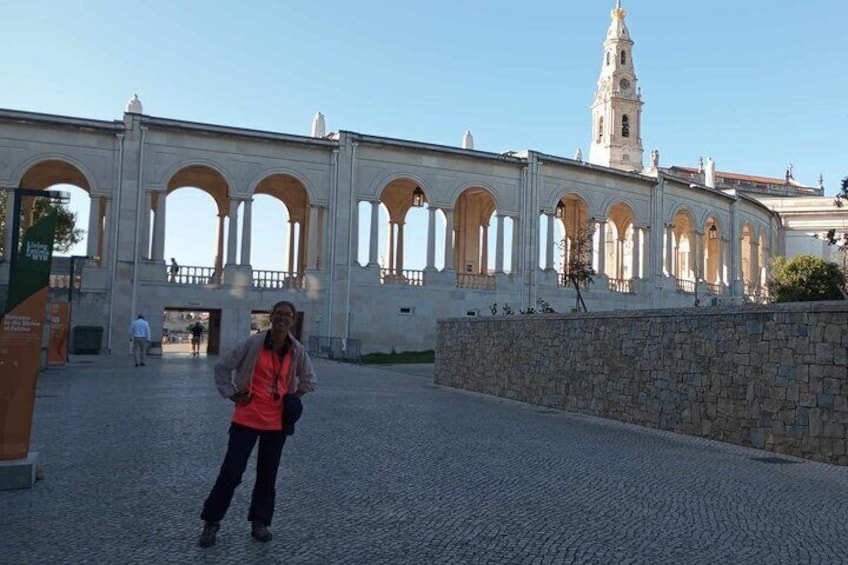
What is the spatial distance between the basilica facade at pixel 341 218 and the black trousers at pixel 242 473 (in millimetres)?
29907

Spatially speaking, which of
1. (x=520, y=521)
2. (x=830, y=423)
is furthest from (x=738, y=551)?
(x=830, y=423)

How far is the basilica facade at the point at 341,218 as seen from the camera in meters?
35.3

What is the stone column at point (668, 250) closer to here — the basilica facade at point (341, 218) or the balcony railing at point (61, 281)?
the basilica facade at point (341, 218)

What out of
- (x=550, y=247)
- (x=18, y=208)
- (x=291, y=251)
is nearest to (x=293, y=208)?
(x=291, y=251)

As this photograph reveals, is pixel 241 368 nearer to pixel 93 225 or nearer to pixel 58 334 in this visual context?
pixel 58 334

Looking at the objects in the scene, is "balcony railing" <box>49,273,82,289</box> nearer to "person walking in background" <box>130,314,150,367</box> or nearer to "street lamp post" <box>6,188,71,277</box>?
"person walking in background" <box>130,314,150,367</box>

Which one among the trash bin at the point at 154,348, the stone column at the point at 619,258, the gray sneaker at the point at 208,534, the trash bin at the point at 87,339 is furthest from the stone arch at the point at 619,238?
the gray sneaker at the point at 208,534

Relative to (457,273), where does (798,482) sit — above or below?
below

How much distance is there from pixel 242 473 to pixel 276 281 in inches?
1305

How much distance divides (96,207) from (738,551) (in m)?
34.4

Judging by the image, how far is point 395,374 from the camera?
2616cm

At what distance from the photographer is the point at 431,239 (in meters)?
41.1

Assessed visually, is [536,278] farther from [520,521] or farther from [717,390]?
[520,521]

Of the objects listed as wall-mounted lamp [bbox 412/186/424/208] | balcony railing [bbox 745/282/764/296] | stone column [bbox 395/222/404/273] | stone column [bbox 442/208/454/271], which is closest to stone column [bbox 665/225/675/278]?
balcony railing [bbox 745/282/764/296]
